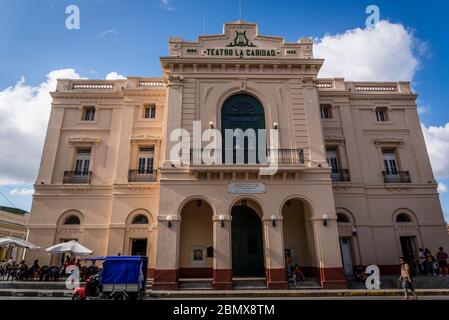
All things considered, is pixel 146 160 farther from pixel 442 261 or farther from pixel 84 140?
pixel 442 261

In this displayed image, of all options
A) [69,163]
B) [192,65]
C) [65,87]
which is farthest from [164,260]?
[65,87]

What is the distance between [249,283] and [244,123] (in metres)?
8.29

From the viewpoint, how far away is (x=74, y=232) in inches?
635

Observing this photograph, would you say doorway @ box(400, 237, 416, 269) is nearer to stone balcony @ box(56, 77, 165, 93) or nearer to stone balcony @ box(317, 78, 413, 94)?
stone balcony @ box(317, 78, 413, 94)

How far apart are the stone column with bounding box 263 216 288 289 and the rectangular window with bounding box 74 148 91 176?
1146cm

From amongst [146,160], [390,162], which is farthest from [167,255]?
[390,162]

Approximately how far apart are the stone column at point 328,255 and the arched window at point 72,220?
43.3 ft

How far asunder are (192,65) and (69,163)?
378 inches

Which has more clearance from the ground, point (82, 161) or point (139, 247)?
point (82, 161)

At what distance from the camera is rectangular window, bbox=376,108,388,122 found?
19.4 m

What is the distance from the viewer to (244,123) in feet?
52.0

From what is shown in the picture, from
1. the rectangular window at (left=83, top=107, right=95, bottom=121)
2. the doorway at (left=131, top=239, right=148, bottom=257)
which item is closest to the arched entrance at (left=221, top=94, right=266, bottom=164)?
the doorway at (left=131, top=239, right=148, bottom=257)

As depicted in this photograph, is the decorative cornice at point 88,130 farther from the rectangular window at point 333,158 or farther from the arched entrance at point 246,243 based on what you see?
the rectangular window at point 333,158

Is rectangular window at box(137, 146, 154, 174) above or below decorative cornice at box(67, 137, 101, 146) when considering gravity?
below
